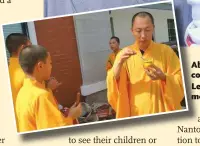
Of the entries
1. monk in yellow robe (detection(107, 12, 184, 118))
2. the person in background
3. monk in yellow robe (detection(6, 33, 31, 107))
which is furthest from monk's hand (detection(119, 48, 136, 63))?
monk in yellow robe (detection(6, 33, 31, 107))

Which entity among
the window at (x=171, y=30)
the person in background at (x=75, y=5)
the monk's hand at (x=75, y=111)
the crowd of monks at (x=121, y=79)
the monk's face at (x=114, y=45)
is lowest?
the monk's hand at (x=75, y=111)

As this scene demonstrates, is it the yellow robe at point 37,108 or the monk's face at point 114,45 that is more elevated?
the monk's face at point 114,45

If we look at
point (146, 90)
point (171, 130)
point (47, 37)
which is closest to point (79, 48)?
point (47, 37)

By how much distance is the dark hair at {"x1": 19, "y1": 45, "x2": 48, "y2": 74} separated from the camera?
3.10 feet

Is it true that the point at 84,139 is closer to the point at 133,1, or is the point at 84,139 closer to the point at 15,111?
the point at 15,111

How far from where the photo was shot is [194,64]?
3.12ft

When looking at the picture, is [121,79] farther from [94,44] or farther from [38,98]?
[38,98]

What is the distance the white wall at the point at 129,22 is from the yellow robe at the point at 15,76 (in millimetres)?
258

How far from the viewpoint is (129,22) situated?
93 centimetres

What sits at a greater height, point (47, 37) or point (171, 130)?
point (47, 37)

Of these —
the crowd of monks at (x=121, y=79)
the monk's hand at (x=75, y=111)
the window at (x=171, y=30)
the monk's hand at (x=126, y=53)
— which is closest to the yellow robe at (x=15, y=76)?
the crowd of monks at (x=121, y=79)

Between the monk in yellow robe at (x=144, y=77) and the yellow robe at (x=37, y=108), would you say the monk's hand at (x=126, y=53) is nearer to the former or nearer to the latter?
the monk in yellow robe at (x=144, y=77)

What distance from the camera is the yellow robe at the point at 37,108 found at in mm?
948

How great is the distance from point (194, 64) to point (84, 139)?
34cm
